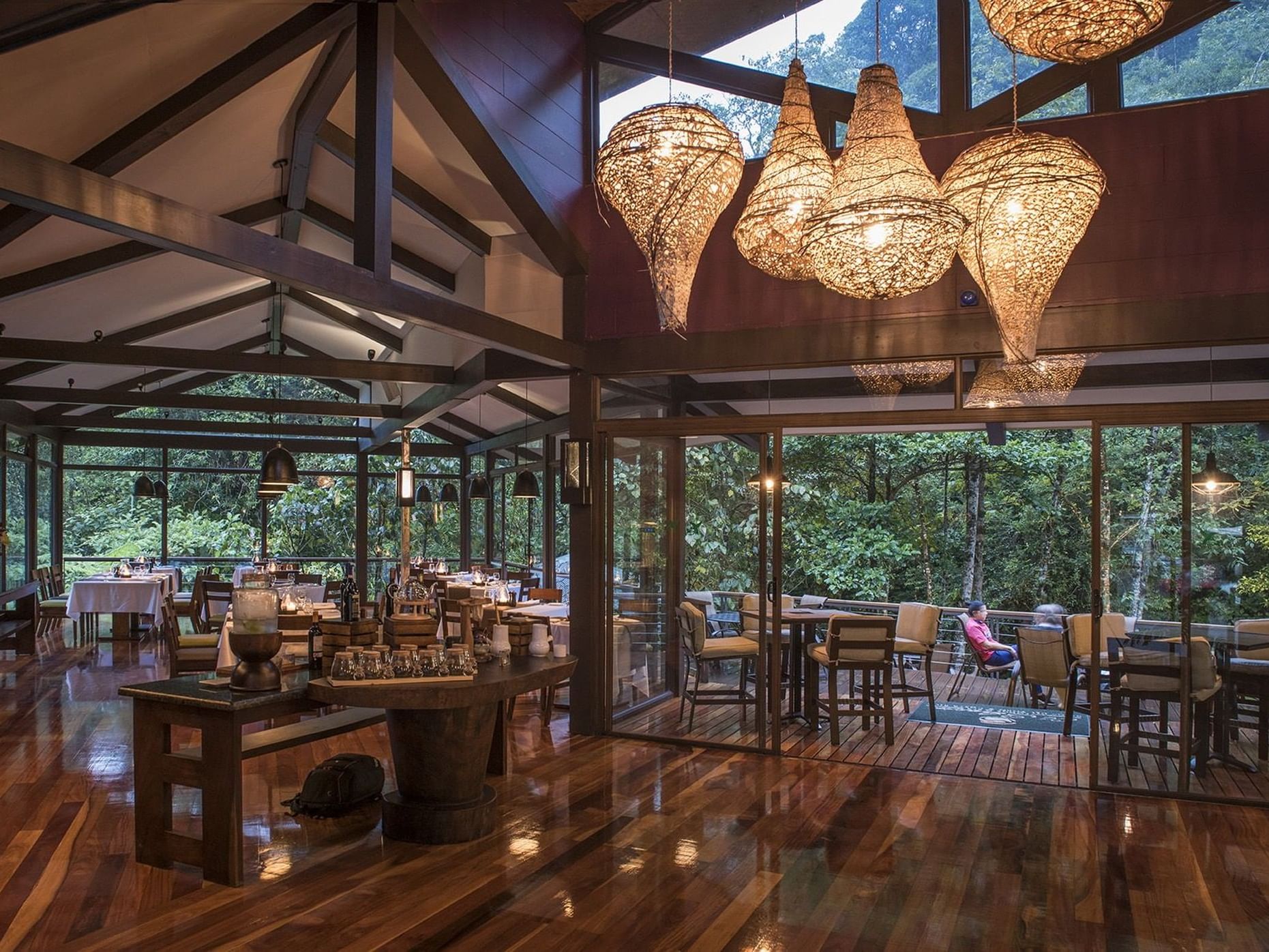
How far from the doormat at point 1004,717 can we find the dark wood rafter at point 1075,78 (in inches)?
178

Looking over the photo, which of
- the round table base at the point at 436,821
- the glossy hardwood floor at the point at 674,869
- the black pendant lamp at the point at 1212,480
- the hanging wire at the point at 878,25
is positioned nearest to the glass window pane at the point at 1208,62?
the hanging wire at the point at 878,25

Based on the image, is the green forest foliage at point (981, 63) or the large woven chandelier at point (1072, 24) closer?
the large woven chandelier at point (1072, 24)

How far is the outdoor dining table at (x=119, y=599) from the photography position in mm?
11148

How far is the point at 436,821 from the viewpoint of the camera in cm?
455

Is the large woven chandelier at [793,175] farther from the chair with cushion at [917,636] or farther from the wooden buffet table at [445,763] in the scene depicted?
the chair with cushion at [917,636]

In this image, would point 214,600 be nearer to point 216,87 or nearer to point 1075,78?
point 216,87

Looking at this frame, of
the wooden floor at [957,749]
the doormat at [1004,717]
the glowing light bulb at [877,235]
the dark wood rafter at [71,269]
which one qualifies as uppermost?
the dark wood rafter at [71,269]

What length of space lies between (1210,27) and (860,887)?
17.3ft

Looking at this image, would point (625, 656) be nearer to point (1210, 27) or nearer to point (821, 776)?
point (821, 776)

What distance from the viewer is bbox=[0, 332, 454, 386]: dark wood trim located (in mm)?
7367

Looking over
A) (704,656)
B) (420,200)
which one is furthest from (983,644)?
(420,200)

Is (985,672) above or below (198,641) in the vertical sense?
below

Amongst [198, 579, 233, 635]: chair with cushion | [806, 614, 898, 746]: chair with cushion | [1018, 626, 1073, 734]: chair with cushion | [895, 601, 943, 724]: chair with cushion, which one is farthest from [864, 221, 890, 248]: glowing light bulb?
[198, 579, 233, 635]: chair with cushion

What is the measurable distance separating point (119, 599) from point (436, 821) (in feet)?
28.1
